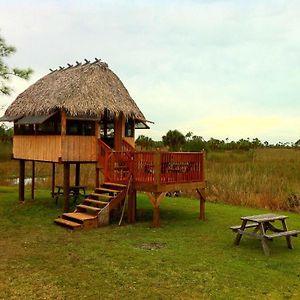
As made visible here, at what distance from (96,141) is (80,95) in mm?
1798

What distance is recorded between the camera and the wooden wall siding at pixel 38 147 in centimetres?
1620

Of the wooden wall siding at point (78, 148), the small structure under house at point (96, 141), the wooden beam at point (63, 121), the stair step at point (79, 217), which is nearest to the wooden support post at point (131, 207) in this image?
the small structure under house at point (96, 141)

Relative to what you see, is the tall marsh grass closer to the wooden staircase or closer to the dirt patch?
the wooden staircase

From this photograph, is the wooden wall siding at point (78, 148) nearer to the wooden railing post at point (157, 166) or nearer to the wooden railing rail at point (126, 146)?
the wooden railing rail at point (126, 146)

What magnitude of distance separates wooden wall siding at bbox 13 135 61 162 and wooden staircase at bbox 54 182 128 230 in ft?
7.08

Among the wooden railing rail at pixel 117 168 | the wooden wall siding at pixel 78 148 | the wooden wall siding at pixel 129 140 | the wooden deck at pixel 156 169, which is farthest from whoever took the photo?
the wooden wall siding at pixel 129 140

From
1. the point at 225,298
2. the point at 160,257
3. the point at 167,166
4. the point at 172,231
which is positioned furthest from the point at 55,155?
the point at 225,298

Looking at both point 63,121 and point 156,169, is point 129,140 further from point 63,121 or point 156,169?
point 156,169

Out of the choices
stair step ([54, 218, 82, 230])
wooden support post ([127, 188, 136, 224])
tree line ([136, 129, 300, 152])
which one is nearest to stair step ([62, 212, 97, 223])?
stair step ([54, 218, 82, 230])

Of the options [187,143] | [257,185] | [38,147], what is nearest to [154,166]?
[38,147]

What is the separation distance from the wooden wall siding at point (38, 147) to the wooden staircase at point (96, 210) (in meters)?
2.16

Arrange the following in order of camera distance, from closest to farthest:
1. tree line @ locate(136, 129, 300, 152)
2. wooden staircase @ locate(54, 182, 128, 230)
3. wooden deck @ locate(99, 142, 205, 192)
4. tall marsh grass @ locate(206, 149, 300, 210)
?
wooden staircase @ locate(54, 182, 128, 230) → wooden deck @ locate(99, 142, 205, 192) → tall marsh grass @ locate(206, 149, 300, 210) → tree line @ locate(136, 129, 300, 152)

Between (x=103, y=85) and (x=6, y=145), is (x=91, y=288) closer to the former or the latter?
(x=103, y=85)

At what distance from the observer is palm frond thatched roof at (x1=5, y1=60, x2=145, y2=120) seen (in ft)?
52.2
